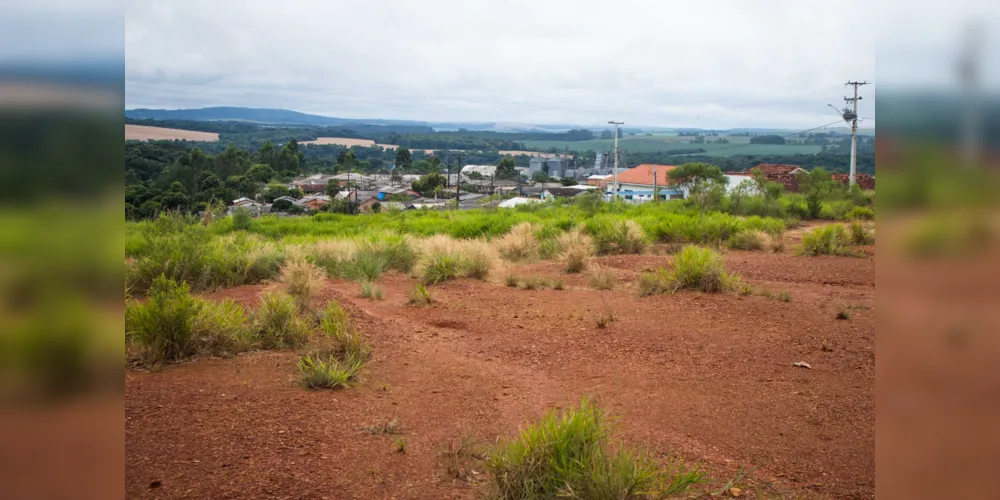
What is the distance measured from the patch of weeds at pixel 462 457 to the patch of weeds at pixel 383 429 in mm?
474

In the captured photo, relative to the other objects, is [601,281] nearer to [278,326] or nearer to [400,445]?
[278,326]

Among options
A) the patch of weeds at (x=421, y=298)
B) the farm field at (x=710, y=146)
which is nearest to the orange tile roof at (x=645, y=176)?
the farm field at (x=710, y=146)

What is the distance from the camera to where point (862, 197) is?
26.3 m

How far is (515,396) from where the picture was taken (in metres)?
6.05

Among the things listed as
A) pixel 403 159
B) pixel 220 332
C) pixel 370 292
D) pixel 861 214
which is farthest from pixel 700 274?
pixel 403 159

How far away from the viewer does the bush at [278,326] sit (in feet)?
24.2

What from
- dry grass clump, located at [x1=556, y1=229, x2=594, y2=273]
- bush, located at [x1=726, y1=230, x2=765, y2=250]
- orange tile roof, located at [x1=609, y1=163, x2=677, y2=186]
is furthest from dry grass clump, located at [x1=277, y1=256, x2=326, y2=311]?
orange tile roof, located at [x1=609, y1=163, x2=677, y2=186]

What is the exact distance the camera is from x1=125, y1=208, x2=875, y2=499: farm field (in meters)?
4.34

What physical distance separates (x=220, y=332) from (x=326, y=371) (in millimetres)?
1536

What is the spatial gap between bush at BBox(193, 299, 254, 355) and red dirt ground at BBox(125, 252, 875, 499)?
23cm

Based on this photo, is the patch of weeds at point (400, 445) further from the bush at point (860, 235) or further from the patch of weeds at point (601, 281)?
the bush at point (860, 235)
